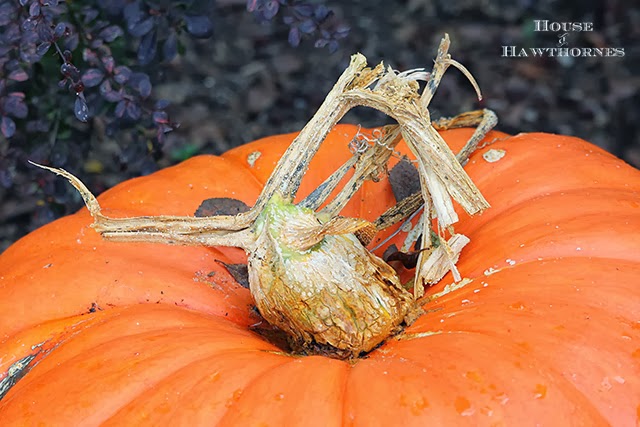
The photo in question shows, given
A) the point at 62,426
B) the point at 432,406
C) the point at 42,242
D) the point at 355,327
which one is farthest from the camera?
the point at 42,242

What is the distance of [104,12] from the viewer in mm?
2389

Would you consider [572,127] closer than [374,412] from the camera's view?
No

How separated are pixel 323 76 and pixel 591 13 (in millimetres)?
1305

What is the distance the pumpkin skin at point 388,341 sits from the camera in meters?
1.25

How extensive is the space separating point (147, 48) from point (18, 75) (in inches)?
14.5

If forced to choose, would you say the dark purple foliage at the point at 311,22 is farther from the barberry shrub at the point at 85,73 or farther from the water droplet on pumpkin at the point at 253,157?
the water droplet on pumpkin at the point at 253,157

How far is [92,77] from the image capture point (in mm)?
2189

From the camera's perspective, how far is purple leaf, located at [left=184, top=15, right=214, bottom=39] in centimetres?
234

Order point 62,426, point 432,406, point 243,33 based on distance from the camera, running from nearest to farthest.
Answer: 1. point 432,406
2. point 62,426
3. point 243,33

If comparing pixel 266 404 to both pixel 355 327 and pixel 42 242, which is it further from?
pixel 42 242

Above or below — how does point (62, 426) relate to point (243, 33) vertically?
below

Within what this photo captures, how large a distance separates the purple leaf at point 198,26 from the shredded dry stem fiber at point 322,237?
0.93 meters

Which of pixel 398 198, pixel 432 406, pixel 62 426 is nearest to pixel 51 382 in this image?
pixel 62 426

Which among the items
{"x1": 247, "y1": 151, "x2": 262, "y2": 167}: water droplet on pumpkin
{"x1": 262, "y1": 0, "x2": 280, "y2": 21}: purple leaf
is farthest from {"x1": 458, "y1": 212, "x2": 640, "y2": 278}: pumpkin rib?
{"x1": 262, "y1": 0, "x2": 280, "y2": 21}: purple leaf
